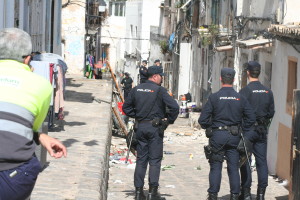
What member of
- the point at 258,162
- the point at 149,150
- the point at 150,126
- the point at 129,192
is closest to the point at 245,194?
the point at 258,162

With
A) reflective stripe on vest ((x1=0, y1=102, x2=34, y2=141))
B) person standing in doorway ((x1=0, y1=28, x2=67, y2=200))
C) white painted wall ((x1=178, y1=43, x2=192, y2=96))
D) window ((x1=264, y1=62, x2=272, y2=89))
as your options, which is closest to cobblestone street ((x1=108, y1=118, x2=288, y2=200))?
window ((x1=264, y1=62, x2=272, y2=89))

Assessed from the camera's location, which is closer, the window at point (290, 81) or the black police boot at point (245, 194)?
the black police boot at point (245, 194)

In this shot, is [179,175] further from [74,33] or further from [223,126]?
[74,33]

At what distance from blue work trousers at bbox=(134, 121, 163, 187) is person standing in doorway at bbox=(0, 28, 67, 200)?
206 inches

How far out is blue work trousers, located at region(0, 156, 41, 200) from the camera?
15.1ft

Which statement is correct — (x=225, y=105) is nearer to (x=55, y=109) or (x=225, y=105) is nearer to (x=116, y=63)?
(x=55, y=109)

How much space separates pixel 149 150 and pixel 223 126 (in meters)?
1.14

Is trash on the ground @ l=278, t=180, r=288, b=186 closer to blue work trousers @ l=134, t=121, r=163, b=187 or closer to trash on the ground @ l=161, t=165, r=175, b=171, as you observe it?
trash on the ground @ l=161, t=165, r=175, b=171

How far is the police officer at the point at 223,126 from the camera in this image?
9.71 meters

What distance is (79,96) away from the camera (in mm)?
23625

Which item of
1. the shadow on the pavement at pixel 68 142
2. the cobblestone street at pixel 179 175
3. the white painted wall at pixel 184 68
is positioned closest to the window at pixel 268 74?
the cobblestone street at pixel 179 175

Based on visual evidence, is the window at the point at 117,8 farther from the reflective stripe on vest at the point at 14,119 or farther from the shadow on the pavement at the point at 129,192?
the reflective stripe on vest at the point at 14,119

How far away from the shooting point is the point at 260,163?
35.1ft

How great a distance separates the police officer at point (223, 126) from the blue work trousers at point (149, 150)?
74 cm
